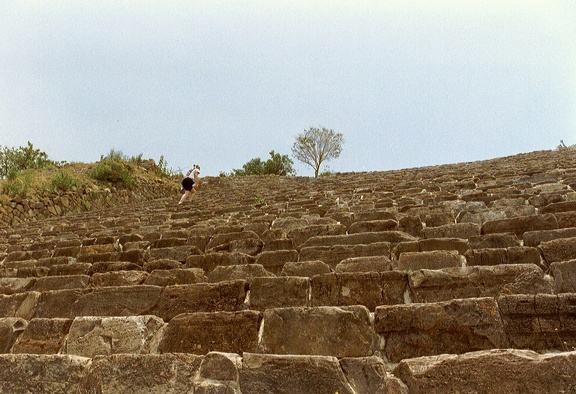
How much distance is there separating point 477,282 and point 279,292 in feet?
3.92

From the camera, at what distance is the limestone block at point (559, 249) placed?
8.89 ft

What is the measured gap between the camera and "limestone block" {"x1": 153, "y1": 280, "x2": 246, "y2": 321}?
296 cm

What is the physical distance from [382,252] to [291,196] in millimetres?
4737

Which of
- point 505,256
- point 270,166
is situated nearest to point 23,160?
point 270,166

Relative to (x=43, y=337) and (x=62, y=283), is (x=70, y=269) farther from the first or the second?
(x=43, y=337)

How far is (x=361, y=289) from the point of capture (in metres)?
2.79

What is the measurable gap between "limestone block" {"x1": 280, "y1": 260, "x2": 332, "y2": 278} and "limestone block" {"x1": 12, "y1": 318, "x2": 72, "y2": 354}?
1500mm

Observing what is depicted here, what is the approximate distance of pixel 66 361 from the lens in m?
2.46

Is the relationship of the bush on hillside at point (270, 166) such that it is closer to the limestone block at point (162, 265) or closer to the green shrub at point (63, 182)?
the green shrub at point (63, 182)

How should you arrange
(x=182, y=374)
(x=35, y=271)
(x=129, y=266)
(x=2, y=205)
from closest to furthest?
(x=182, y=374), (x=129, y=266), (x=35, y=271), (x=2, y=205)

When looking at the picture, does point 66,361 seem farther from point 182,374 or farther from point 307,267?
point 307,267

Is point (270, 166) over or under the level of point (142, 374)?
over

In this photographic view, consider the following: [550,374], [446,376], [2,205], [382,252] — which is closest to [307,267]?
[382,252]

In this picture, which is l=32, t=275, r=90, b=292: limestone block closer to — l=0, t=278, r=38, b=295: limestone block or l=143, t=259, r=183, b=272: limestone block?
l=0, t=278, r=38, b=295: limestone block
